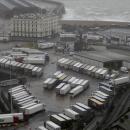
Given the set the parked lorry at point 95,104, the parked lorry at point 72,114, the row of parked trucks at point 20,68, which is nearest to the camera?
the parked lorry at point 72,114

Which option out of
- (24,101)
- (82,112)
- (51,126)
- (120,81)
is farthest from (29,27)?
(51,126)

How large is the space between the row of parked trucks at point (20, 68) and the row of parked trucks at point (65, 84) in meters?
0.50

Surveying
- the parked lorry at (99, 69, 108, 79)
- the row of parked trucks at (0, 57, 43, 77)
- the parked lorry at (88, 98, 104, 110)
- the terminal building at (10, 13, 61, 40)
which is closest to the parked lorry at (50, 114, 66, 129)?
the parked lorry at (88, 98, 104, 110)

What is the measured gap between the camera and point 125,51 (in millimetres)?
12594

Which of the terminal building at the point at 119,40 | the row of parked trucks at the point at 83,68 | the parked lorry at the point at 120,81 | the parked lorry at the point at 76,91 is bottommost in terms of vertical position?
the parked lorry at the point at 76,91

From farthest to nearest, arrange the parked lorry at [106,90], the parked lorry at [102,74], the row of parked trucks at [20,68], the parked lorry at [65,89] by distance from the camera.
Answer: the row of parked trucks at [20,68] < the parked lorry at [102,74] < the parked lorry at [65,89] < the parked lorry at [106,90]

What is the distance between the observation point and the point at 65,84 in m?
9.25

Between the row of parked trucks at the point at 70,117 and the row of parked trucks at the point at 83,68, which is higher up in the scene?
the row of parked trucks at the point at 83,68

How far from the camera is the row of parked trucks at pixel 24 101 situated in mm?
7816

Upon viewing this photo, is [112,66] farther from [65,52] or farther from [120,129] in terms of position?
[120,129]

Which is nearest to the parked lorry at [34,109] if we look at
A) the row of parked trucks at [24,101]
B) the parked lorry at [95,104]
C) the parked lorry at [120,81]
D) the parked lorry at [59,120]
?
the row of parked trucks at [24,101]

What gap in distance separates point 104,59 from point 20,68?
198cm

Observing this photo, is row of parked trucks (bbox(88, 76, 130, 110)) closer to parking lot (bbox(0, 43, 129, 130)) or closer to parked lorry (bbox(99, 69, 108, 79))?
parking lot (bbox(0, 43, 129, 130))

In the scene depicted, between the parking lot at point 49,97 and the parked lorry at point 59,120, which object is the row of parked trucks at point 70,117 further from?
the parking lot at point 49,97
